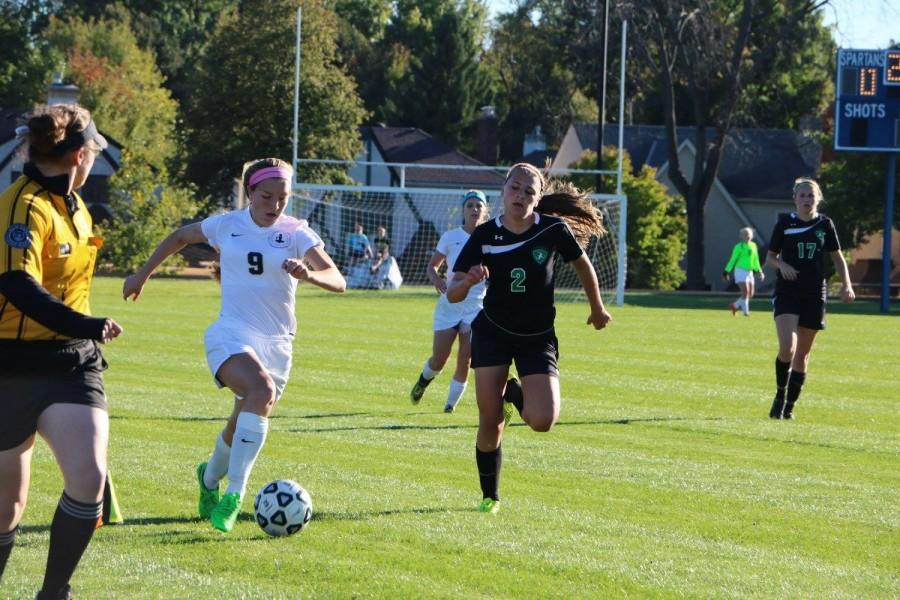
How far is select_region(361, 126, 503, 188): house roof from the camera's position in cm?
6612

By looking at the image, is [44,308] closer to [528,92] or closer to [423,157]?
[423,157]

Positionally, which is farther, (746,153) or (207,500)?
(746,153)

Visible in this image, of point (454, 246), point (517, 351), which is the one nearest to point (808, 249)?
point (454, 246)

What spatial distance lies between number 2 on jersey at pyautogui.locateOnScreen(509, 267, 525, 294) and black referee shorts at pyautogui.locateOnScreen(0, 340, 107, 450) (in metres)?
3.26

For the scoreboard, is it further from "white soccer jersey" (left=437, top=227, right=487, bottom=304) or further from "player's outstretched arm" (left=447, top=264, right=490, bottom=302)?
"player's outstretched arm" (left=447, top=264, right=490, bottom=302)

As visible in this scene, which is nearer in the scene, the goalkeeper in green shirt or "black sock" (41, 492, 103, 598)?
"black sock" (41, 492, 103, 598)

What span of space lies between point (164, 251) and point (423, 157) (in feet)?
199

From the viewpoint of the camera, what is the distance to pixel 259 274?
802 centimetres

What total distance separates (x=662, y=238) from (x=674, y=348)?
27.2 metres

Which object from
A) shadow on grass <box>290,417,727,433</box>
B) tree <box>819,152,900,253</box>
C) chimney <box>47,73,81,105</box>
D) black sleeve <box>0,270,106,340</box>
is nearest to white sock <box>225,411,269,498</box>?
black sleeve <box>0,270,106,340</box>

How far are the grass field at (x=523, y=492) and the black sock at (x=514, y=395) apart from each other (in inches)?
25.0

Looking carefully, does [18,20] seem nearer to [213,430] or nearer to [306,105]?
[306,105]

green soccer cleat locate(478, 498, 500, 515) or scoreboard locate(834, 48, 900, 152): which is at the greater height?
scoreboard locate(834, 48, 900, 152)

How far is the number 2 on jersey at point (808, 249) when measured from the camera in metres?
13.9
